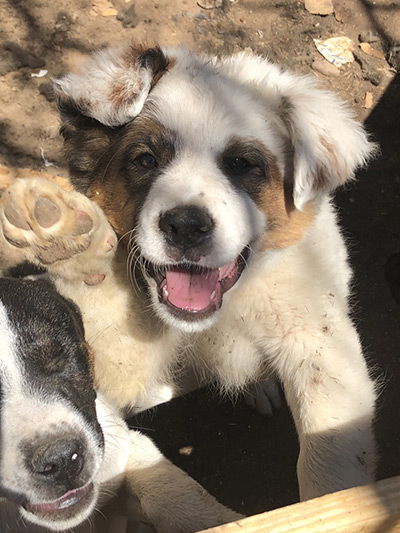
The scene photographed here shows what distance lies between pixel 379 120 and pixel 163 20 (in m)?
1.91

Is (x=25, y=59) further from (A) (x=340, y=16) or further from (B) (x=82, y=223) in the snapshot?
(B) (x=82, y=223)

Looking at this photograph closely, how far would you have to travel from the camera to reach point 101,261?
8.43ft

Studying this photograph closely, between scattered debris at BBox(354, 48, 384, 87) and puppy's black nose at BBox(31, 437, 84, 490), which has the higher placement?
scattered debris at BBox(354, 48, 384, 87)

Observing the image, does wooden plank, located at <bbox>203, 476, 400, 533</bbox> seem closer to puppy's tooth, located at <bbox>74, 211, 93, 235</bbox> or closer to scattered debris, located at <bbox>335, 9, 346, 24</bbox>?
puppy's tooth, located at <bbox>74, 211, 93, 235</bbox>

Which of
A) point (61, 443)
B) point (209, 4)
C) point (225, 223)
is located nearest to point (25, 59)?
point (209, 4)

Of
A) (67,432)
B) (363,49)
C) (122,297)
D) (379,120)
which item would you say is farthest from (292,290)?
(363,49)

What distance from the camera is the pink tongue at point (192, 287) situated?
254cm

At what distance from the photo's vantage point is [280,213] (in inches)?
104

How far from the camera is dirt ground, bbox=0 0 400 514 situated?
12.1 feet

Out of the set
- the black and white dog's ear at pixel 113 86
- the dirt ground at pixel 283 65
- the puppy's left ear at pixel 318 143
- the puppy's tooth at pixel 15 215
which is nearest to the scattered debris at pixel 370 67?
the dirt ground at pixel 283 65

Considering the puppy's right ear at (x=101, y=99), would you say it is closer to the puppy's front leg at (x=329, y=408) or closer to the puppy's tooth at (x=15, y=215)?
the puppy's tooth at (x=15, y=215)

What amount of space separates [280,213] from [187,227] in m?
0.55

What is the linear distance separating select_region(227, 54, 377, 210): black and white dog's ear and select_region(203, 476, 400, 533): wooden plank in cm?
127

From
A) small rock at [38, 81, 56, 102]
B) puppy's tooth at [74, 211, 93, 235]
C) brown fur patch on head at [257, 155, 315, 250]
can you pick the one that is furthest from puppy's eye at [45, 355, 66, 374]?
small rock at [38, 81, 56, 102]
